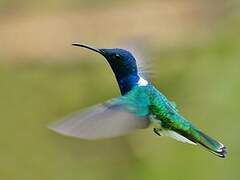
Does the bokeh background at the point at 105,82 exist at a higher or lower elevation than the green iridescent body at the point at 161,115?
lower

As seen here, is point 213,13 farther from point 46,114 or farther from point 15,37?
point 46,114

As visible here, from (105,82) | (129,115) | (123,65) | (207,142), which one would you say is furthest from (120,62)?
(105,82)

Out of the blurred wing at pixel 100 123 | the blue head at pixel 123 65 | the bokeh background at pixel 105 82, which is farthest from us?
the bokeh background at pixel 105 82

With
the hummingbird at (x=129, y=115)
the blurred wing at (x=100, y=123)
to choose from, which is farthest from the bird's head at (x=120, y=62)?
the blurred wing at (x=100, y=123)

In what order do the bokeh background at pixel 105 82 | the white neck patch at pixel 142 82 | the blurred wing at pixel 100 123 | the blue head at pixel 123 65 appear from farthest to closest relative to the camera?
Answer: the bokeh background at pixel 105 82 < the white neck patch at pixel 142 82 < the blue head at pixel 123 65 < the blurred wing at pixel 100 123

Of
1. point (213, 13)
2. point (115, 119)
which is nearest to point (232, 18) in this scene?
point (213, 13)

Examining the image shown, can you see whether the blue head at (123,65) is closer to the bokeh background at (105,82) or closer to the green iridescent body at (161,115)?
the green iridescent body at (161,115)
